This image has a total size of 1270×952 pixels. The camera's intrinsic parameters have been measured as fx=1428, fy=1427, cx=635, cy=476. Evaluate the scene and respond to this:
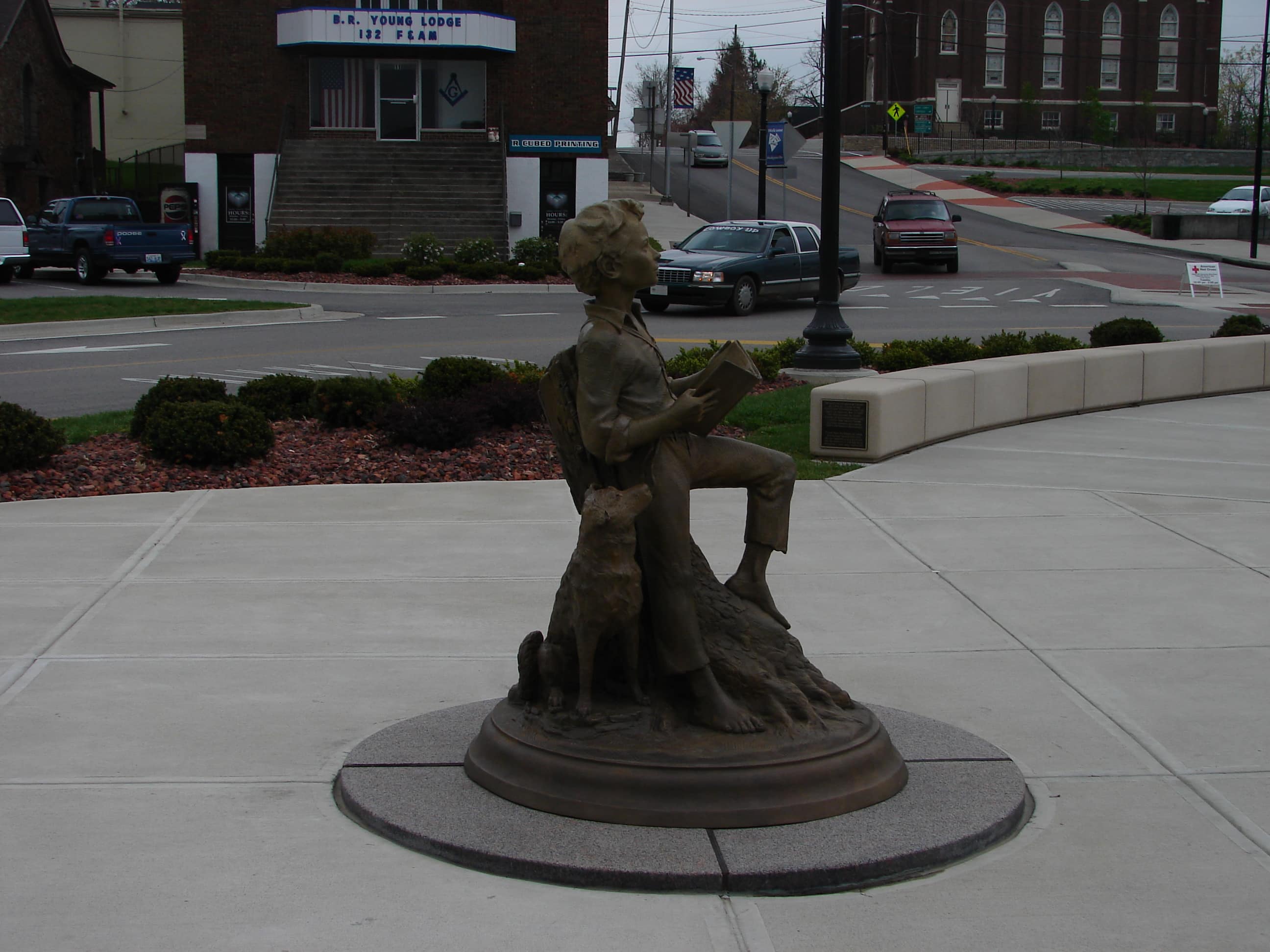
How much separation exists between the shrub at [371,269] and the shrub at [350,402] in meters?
18.3

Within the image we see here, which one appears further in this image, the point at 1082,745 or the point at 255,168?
the point at 255,168

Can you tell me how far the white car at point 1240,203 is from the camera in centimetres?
4669

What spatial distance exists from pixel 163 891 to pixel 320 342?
15810 millimetres

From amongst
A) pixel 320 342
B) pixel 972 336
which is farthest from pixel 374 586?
pixel 972 336

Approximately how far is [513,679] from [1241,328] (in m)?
14.6

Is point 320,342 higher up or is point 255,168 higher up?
point 255,168

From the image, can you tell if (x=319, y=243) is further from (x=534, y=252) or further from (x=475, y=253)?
(x=534, y=252)

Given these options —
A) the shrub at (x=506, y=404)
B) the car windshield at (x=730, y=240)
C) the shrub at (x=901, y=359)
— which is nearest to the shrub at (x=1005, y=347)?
the shrub at (x=901, y=359)

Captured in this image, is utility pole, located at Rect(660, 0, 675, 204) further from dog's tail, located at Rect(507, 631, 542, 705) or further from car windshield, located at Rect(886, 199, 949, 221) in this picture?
dog's tail, located at Rect(507, 631, 542, 705)

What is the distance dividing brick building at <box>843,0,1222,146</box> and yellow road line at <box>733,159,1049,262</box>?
64.9 ft

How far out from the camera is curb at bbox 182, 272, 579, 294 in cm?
2803

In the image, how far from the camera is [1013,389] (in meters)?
13.3

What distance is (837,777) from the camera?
444 cm

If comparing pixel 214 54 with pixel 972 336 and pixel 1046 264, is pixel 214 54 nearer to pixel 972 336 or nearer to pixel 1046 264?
pixel 1046 264
